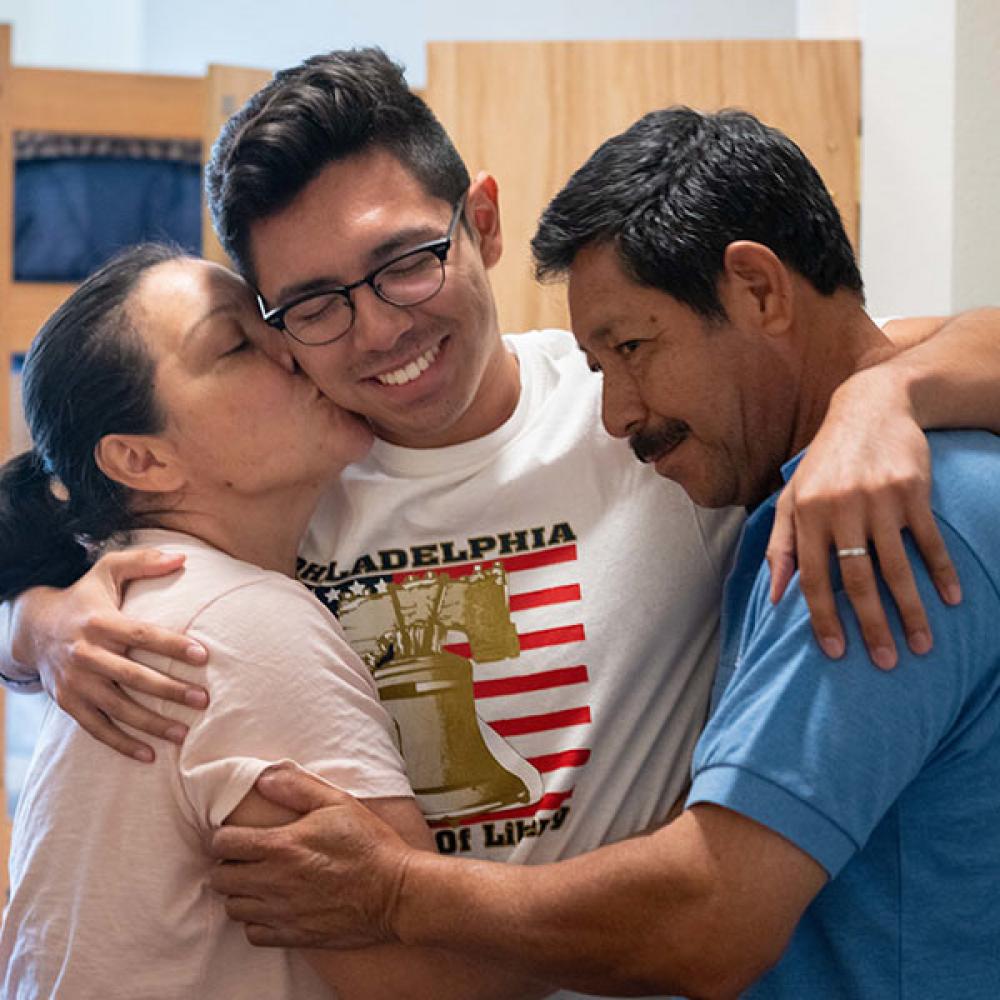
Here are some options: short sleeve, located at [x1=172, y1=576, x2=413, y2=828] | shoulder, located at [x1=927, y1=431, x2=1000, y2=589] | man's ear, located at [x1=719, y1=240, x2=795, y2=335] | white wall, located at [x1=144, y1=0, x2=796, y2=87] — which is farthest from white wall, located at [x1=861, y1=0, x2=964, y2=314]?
white wall, located at [x1=144, y1=0, x2=796, y2=87]

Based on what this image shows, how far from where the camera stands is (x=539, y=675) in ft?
4.85

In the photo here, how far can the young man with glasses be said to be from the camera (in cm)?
147

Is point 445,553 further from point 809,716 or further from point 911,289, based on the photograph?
point 911,289

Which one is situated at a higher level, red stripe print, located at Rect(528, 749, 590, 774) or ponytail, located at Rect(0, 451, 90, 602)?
ponytail, located at Rect(0, 451, 90, 602)

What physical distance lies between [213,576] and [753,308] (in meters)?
0.57

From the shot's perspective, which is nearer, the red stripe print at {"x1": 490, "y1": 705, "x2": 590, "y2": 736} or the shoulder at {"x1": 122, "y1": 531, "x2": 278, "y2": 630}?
the shoulder at {"x1": 122, "y1": 531, "x2": 278, "y2": 630}

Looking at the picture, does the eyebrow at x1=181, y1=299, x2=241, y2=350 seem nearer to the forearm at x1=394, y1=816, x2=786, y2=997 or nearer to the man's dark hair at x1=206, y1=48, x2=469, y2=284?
the man's dark hair at x1=206, y1=48, x2=469, y2=284

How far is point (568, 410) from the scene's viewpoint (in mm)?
1616

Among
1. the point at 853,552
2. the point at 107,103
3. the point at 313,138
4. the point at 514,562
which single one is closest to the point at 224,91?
the point at 107,103

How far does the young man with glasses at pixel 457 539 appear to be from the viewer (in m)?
1.47

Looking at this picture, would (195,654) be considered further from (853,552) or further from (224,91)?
(224,91)

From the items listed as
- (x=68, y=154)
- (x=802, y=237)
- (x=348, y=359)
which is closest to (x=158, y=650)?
(x=348, y=359)

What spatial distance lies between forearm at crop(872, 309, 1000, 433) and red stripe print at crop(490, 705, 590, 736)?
46cm

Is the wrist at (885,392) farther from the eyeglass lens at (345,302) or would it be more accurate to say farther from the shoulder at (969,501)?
the eyeglass lens at (345,302)
